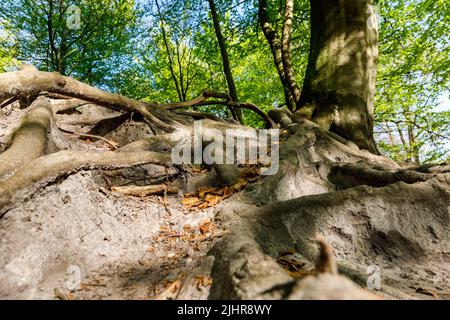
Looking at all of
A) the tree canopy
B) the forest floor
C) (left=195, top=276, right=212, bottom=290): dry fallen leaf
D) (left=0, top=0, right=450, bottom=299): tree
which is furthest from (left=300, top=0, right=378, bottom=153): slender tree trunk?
the tree canopy

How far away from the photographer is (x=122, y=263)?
1771 mm

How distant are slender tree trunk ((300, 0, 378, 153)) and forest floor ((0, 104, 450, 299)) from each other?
2333 millimetres

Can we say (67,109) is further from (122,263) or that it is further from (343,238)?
(343,238)

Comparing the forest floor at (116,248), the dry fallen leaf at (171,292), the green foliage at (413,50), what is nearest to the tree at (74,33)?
the green foliage at (413,50)

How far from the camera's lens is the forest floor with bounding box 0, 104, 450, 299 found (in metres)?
1.43

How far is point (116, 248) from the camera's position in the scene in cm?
187

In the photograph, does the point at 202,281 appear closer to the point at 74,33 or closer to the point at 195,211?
the point at 195,211

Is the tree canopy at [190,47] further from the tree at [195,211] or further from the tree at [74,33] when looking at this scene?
the tree at [195,211]
